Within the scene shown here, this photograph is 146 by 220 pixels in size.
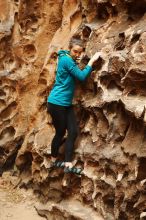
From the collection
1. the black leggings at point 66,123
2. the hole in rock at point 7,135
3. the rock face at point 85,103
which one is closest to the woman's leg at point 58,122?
the black leggings at point 66,123

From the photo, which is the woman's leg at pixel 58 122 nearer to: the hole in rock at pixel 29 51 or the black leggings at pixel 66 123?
the black leggings at pixel 66 123

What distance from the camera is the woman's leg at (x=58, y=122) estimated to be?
5297mm

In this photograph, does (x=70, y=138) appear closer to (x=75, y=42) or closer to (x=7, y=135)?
(x=75, y=42)

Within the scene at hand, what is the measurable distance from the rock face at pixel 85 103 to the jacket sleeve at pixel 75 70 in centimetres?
13

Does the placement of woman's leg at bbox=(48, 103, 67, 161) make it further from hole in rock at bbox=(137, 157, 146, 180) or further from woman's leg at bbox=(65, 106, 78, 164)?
hole in rock at bbox=(137, 157, 146, 180)

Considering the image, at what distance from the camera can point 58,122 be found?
5.34 meters

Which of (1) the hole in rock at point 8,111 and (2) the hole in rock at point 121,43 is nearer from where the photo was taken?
(2) the hole in rock at point 121,43

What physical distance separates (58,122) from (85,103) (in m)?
0.35

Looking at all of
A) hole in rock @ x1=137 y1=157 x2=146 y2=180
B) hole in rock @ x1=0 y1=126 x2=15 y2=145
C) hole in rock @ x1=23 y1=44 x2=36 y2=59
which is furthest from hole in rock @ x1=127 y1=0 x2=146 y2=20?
hole in rock @ x1=0 y1=126 x2=15 y2=145

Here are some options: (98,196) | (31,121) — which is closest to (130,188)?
(98,196)

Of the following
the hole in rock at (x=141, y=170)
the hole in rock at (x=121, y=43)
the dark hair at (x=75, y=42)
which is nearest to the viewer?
the hole in rock at (x=141, y=170)

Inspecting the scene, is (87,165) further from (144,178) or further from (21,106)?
(21,106)

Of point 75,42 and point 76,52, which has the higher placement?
point 75,42

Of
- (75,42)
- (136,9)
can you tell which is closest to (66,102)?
(75,42)
